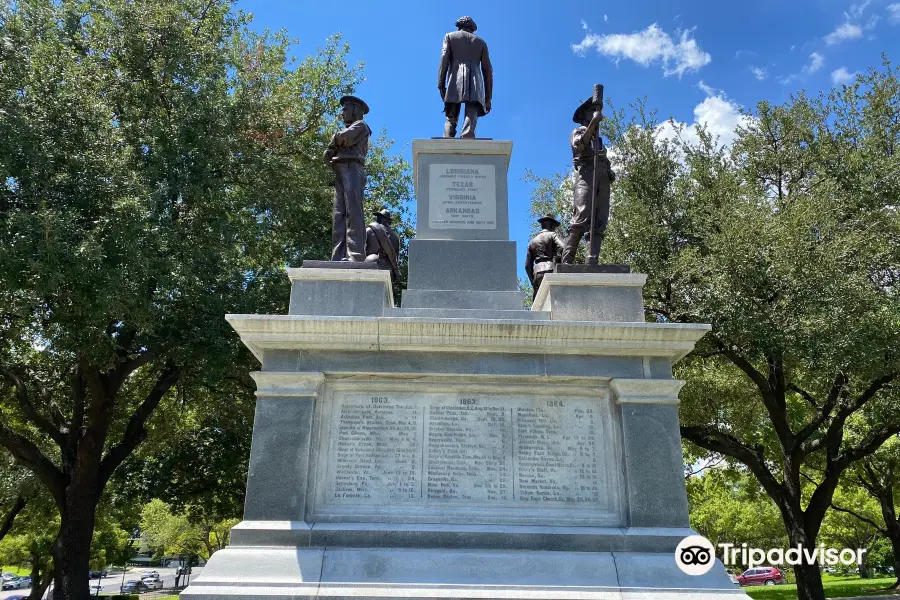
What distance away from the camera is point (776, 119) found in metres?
20.0

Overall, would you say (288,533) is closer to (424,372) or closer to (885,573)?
(424,372)

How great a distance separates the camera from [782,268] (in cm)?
1531

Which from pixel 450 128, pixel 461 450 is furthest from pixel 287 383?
pixel 450 128

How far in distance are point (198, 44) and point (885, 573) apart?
5924cm

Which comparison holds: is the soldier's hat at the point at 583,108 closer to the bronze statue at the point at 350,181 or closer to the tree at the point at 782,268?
the bronze statue at the point at 350,181

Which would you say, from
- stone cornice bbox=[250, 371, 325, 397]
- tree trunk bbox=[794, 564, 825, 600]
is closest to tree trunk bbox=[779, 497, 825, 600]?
tree trunk bbox=[794, 564, 825, 600]

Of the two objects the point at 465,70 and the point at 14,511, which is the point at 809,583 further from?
the point at 14,511

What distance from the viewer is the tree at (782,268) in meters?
15.0

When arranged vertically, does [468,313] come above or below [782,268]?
below

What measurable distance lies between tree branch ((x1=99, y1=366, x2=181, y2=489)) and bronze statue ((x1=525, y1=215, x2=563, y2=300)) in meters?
11.2

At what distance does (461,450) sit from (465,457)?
9cm

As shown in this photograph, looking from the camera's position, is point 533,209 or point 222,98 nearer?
point 222,98

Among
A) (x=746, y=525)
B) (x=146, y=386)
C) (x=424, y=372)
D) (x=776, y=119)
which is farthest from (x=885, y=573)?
(x=424, y=372)

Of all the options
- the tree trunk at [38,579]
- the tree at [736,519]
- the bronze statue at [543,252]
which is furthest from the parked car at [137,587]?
the bronze statue at [543,252]
